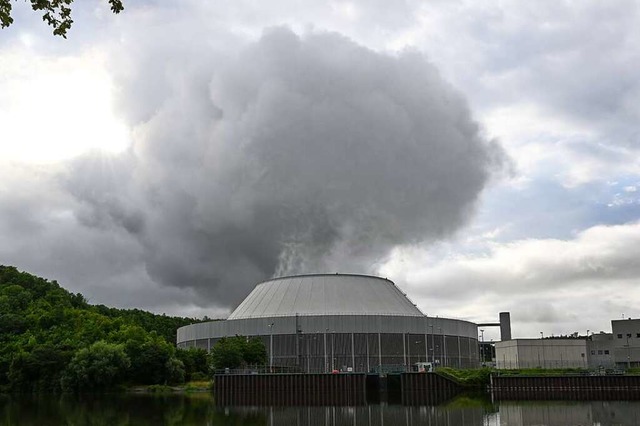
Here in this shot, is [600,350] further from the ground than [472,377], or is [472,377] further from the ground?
[600,350]

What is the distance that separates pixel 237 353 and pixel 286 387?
43.0ft

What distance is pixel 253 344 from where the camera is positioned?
73.4m

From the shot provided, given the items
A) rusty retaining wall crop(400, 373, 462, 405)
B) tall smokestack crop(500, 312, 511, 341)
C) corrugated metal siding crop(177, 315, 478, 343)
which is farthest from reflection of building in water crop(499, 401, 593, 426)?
tall smokestack crop(500, 312, 511, 341)

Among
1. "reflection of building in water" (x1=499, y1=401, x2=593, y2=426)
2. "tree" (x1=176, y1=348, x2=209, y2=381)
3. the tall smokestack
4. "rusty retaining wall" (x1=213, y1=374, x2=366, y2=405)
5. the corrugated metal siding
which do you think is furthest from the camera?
the tall smokestack

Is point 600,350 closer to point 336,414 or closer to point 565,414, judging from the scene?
point 565,414

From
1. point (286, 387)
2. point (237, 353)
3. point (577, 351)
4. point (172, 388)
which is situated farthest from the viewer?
point (577, 351)

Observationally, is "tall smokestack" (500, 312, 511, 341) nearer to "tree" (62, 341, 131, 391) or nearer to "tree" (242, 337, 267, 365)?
"tree" (242, 337, 267, 365)

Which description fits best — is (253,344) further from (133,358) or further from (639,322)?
(639,322)

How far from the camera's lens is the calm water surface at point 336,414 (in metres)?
34.0

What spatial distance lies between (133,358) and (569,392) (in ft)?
135

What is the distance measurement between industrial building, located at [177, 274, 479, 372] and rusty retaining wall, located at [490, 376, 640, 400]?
1333cm

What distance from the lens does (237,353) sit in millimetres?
68938

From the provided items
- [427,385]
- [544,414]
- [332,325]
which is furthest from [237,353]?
[544,414]

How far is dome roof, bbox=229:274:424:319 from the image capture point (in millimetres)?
84188
